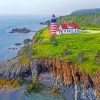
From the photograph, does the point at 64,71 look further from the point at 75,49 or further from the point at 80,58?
the point at 75,49

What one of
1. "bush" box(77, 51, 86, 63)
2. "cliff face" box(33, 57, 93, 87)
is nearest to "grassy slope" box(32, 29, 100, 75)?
"bush" box(77, 51, 86, 63)

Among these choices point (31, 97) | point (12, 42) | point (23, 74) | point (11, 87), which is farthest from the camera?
point (12, 42)

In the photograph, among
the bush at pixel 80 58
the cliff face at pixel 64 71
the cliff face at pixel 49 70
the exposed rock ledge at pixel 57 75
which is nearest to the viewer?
the exposed rock ledge at pixel 57 75

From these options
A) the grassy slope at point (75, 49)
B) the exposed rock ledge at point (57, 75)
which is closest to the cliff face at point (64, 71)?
the exposed rock ledge at point (57, 75)

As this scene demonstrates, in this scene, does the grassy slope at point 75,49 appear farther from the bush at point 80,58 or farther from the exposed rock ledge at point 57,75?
the exposed rock ledge at point 57,75

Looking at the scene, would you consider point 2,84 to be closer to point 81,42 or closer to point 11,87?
point 11,87

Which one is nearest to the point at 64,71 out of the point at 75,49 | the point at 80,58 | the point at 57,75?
the point at 57,75

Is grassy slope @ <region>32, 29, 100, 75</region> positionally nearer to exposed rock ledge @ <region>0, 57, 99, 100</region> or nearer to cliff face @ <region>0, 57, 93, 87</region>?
cliff face @ <region>0, 57, 93, 87</region>

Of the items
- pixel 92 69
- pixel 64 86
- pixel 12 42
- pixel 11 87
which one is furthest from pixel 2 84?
pixel 12 42
